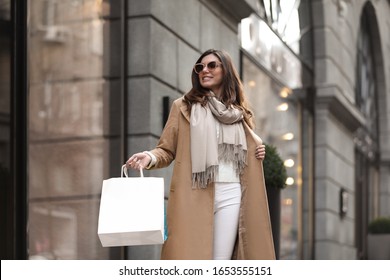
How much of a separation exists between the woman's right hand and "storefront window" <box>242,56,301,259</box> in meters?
7.93

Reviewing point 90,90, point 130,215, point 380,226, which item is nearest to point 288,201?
point 380,226

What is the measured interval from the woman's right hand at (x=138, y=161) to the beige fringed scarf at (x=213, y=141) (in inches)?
12.7

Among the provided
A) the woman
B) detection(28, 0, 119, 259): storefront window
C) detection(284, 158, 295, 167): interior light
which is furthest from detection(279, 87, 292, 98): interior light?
the woman

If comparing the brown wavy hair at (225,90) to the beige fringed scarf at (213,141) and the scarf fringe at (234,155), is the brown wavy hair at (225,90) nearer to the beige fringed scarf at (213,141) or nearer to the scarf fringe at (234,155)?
the beige fringed scarf at (213,141)

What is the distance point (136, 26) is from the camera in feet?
31.4

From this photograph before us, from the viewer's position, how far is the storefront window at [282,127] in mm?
14219

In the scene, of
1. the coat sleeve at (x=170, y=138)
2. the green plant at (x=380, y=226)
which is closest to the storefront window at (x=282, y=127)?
the green plant at (x=380, y=226)

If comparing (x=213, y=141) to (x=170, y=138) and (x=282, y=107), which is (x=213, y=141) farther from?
(x=282, y=107)

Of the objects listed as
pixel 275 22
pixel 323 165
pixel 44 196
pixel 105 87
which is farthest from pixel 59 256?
pixel 323 165

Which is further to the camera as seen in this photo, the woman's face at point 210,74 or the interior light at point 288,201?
the interior light at point 288,201

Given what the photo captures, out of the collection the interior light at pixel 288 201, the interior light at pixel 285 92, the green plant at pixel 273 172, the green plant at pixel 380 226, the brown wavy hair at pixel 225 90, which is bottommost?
the green plant at pixel 380 226

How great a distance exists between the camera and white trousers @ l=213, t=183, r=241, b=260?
18.8 feet

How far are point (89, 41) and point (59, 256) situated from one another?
2110 mm

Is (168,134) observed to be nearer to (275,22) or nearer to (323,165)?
(275,22)
